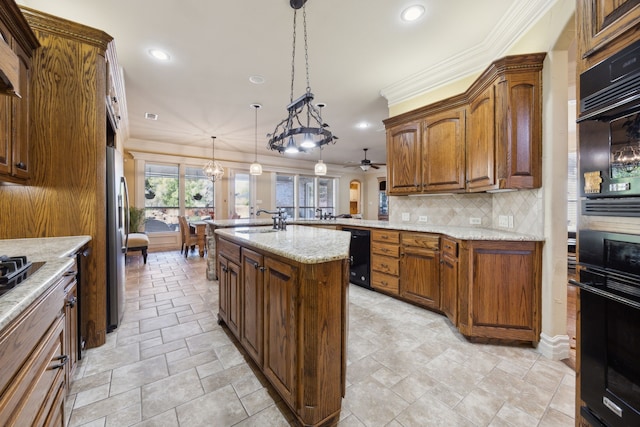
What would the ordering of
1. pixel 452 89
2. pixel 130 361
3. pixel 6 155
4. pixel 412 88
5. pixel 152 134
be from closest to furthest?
pixel 6 155
pixel 130 361
pixel 452 89
pixel 412 88
pixel 152 134

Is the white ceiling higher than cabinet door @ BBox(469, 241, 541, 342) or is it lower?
higher

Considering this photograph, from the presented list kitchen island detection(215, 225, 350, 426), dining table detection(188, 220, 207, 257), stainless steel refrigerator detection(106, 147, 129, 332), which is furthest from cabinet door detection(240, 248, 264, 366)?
dining table detection(188, 220, 207, 257)

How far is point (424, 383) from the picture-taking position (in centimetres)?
170

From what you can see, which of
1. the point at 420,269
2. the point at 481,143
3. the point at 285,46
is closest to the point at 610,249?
the point at 481,143

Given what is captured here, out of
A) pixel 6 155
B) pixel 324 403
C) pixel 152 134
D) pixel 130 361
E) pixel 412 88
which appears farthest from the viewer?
pixel 152 134

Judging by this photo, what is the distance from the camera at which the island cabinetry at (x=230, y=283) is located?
1.96 metres

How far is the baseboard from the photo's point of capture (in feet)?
6.48

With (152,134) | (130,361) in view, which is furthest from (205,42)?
(152,134)

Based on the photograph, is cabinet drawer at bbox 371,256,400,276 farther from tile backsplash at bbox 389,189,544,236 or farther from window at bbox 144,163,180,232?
window at bbox 144,163,180,232

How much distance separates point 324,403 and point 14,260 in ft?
5.03

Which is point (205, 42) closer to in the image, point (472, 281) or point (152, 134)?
point (472, 281)

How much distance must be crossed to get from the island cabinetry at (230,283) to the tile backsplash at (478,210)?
2.42m

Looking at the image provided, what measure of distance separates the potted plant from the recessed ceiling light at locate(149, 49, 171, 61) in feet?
13.2

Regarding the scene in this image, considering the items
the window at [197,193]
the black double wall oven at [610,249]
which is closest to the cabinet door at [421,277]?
the black double wall oven at [610,249]
